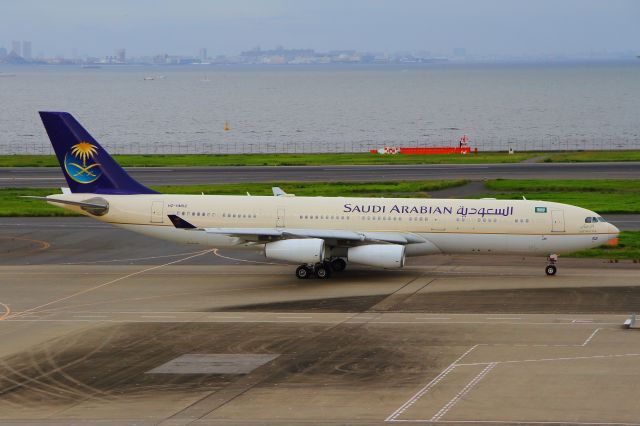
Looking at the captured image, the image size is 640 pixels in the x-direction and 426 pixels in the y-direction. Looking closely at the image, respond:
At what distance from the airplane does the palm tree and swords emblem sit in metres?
0.06

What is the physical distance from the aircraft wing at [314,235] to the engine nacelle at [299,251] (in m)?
0.60

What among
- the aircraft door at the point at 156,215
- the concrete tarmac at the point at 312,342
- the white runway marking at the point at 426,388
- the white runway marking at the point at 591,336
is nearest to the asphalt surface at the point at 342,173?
the concrete tarmac at the point at 312,342

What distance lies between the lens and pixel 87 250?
67.6 m

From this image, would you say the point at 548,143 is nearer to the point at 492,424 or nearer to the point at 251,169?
the point at 251,169

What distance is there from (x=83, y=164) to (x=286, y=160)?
64639 millimetres

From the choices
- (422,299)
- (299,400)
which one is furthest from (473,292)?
(299,400)

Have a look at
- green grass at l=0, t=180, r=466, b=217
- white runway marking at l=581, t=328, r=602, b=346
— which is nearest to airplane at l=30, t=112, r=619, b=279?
white runway marking at l=581, t=328, r=602, b=346

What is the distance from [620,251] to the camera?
63969 millimetres

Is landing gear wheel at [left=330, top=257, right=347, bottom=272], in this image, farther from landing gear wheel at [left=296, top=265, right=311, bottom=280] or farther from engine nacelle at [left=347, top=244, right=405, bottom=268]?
engine nacelle at [left=347, top=244, right=405, bottom=268]

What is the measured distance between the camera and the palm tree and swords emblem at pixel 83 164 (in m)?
60.5

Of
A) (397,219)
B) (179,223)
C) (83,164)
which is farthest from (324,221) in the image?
(83,164)

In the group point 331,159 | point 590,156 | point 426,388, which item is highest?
point 590,156

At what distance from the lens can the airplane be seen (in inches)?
2238

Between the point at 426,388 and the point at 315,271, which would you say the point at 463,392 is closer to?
the point at 426,388
